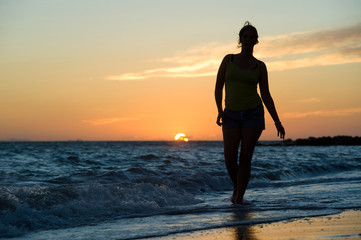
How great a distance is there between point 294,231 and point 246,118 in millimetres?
1859

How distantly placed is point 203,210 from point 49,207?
186 cm

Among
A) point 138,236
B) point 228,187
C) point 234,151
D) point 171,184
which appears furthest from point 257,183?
point 138,236

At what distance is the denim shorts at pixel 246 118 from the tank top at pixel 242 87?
0.05 m

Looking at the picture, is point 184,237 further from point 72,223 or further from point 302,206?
point 302,206

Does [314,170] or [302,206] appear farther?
[314,170]

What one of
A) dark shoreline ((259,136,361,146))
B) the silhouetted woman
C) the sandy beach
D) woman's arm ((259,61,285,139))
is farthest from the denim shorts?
dark shoreline ((259,136,361,146))

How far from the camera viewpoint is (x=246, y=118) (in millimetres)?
5102

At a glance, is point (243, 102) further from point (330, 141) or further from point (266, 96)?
point (330, 141)

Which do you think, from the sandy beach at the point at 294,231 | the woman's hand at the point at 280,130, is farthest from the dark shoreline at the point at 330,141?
the sandy beach at the point at 294,231

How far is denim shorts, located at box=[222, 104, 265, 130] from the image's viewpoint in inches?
200

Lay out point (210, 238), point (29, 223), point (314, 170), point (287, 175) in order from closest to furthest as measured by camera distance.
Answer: point (210, 238), point (29, 223), point (287, 175), point (314, 170)

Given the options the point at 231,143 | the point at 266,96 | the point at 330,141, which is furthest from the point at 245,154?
the point at 330,141

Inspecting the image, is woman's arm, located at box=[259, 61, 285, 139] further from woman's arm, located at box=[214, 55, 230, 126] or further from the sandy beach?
the sandy beach

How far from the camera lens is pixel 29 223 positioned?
455cm
